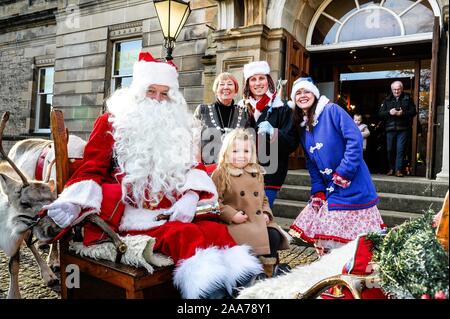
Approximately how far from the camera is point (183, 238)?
2211 mm

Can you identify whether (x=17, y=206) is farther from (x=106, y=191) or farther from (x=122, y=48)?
(x=122, y=48)

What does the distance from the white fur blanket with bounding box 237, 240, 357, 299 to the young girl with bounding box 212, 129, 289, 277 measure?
23.2 inches

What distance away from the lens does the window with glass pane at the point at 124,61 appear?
10422 millimetres

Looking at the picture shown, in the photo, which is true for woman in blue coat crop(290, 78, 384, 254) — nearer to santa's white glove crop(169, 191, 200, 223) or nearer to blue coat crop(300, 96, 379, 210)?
blue coat crop(300, 96, 379, 210)

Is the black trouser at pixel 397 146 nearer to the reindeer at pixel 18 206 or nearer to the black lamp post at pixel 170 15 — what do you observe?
the black lamp post at pixel 170 15

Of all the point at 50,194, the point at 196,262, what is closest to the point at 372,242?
the point at 196,262

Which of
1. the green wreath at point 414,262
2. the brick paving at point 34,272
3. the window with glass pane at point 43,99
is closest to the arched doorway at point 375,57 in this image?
the brick paving at point 34,272

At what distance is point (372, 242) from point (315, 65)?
8.09 metres

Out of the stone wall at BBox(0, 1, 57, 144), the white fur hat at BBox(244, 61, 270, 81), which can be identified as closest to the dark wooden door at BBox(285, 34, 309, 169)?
the white fur hat at BBox(244, 61, 270, 81)

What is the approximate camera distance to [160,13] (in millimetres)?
6215

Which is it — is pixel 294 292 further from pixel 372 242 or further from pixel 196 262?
pixel 196 262

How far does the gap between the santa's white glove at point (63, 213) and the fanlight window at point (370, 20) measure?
Answer: 23.5 feet

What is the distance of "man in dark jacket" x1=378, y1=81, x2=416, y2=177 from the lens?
23.8 ft

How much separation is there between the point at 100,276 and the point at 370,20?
295 inches
